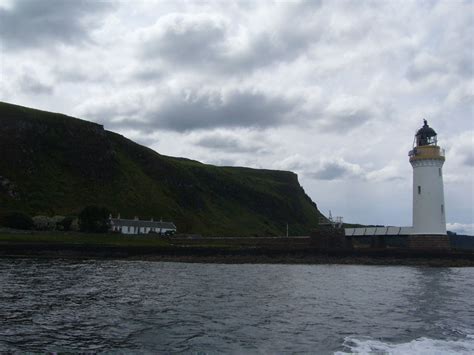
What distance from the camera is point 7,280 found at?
32750mm

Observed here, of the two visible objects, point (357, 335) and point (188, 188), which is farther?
point (188, 188)

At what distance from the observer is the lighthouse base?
61.8 m

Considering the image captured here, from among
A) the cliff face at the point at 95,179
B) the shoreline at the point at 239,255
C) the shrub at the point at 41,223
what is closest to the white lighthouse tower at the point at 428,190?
the shoreline at the point at 239,255

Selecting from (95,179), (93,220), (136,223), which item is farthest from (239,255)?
(95,179)

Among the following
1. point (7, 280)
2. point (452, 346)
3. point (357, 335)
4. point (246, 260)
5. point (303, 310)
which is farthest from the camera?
point (246, 260)

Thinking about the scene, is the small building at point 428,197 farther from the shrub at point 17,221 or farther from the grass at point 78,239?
the shrub at point 17,221

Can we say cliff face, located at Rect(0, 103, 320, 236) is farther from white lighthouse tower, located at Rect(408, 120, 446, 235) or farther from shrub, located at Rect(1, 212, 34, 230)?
white lighthouse tower, located at Rect(408, 120, 446, 235)

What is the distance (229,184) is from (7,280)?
16152cm

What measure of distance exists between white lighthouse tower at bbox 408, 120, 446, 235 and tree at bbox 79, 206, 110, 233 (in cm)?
5895

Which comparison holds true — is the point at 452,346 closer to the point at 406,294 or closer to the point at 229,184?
the point at 406,294

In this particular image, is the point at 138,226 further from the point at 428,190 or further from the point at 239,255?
the point at 428,190

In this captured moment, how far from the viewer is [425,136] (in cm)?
6556

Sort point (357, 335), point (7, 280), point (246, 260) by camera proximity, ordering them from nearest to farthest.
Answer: point (357, 335) < point (7, 280) < point (246, 260)

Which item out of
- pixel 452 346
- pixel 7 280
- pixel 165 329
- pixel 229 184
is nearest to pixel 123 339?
pixel 165 329
